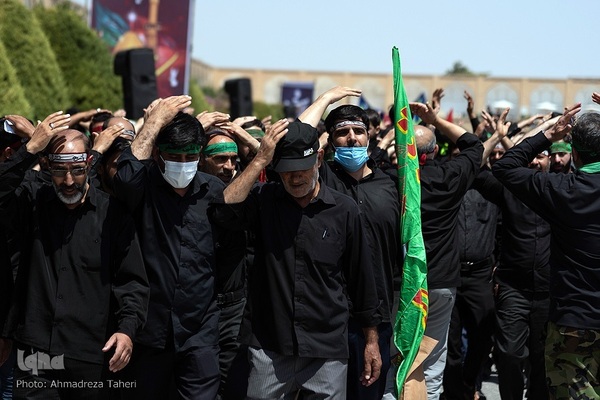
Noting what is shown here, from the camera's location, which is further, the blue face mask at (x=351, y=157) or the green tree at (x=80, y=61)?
the green tree at (x=80, y=61)

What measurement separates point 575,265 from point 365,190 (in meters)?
1.37

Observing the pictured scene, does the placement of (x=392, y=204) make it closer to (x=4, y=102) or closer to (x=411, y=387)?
(x=411, y=387)

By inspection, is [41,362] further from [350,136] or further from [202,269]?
[350,136]

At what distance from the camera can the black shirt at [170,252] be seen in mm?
5516

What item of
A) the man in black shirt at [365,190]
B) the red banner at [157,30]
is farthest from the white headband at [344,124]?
the red banner at [157,30]

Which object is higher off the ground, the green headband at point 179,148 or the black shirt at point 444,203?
the green headband at point 179,148

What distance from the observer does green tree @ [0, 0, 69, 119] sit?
1867cm

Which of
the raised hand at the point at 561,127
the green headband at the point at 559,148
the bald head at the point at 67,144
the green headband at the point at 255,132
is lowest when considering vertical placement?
the green headband at the point at 255,132

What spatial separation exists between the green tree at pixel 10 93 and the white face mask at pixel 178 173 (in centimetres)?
1049

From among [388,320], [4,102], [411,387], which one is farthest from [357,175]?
[4,102]

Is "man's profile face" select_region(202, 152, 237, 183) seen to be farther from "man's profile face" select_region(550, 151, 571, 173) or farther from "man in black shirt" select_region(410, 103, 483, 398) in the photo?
→ "man's profile face" select_region(550, 151, 571, 173)

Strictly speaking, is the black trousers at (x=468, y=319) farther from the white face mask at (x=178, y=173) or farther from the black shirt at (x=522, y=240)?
the white face mask at (x=178, y=173)

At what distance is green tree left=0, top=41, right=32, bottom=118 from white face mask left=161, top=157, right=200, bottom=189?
10490 mm

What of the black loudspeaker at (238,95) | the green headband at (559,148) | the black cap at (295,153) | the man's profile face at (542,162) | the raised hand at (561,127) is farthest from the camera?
the black loudspeaker at (238,95)
